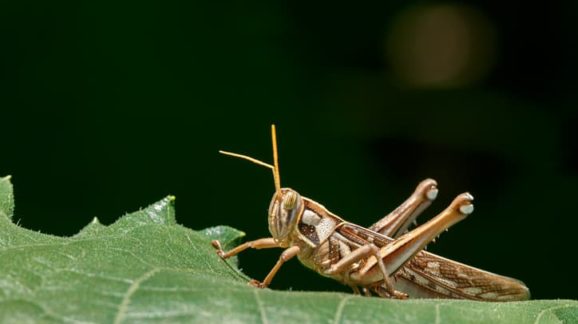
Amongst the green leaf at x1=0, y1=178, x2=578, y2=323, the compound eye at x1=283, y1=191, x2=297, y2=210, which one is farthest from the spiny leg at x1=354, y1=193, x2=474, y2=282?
the green leaf at x1=0, y1=178, x2=578, y2=323

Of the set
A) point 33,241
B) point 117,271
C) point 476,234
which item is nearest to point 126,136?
point 476,234

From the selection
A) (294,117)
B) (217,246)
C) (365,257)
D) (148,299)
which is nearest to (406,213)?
(365,257)

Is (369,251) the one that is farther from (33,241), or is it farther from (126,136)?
(126,136)

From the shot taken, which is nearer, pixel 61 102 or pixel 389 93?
pixel 61 102

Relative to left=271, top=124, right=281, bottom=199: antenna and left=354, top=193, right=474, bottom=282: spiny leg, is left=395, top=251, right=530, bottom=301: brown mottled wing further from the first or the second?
left=271, top=124, right=281, bottom=199: antenna

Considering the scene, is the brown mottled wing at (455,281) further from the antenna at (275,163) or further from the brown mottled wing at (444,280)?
the antenna at (275,163)

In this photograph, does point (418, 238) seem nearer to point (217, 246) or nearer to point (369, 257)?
point (369, 257)
